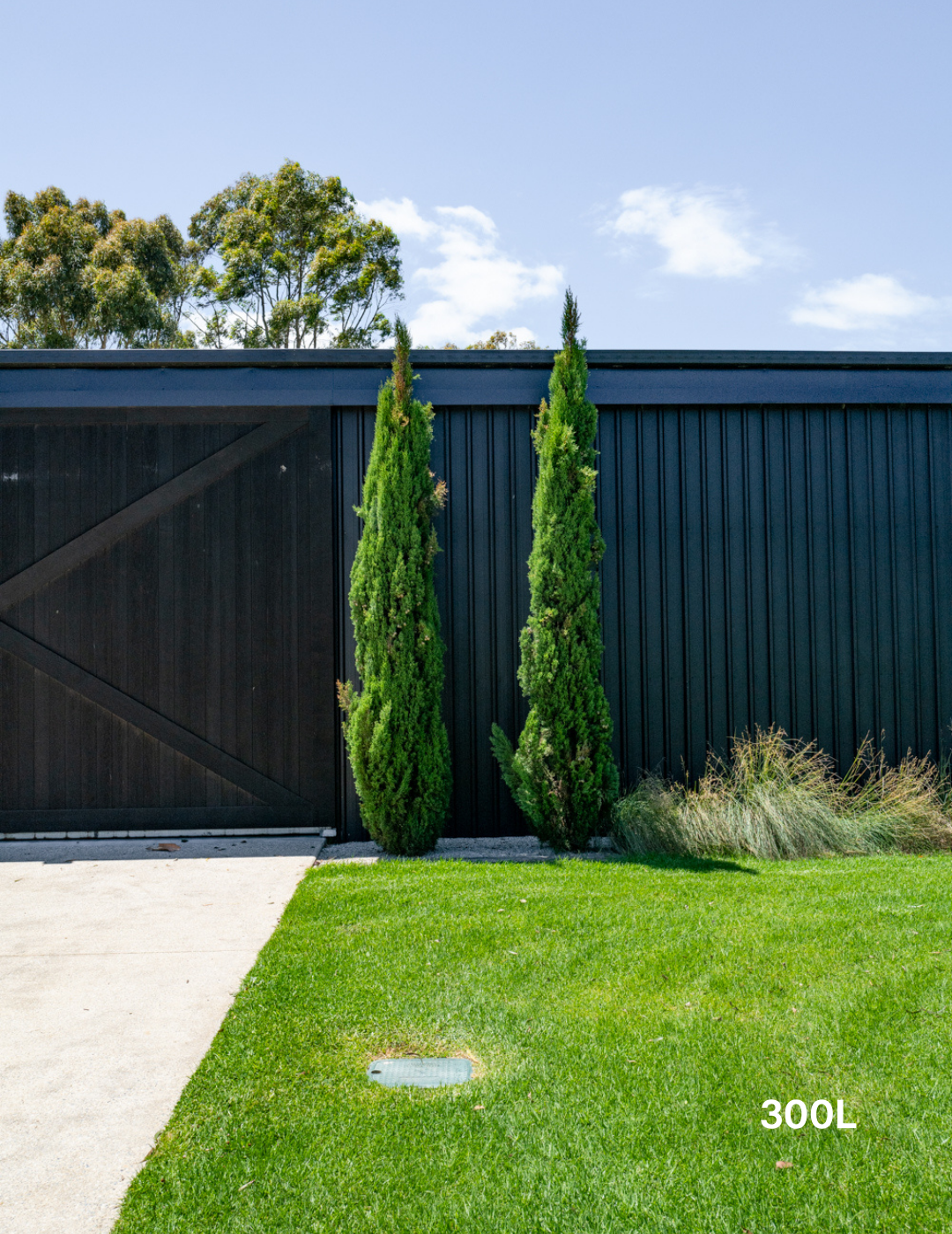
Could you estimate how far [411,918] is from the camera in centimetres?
404

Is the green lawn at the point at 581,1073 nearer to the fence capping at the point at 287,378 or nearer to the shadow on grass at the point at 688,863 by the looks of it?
the shadow on grass at the point at 688,863

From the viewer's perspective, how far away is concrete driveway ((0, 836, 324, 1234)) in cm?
218

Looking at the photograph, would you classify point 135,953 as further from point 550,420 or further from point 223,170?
point 223,170

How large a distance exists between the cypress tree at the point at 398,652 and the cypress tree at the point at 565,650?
0.62 meters

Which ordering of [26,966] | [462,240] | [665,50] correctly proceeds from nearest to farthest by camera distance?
[26,966] → [665,50] → [462,240]

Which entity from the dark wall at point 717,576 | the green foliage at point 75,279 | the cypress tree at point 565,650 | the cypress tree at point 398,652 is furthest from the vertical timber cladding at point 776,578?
the green foliage at point 75,279

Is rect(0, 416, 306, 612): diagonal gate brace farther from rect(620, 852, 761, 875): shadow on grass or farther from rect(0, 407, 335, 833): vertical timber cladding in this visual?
rect(620, 852, 761, 875): shadow on grass

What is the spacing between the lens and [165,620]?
646 cm

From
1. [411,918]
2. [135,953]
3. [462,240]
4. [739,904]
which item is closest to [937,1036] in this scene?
[739,904]

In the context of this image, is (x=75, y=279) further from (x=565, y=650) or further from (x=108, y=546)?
(x=565, y=650)

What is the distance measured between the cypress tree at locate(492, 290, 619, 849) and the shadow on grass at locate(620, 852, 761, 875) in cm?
47

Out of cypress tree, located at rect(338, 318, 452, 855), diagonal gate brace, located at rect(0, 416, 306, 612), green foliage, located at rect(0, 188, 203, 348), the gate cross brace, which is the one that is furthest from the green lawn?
green foliage, located at rect(0, 188, 203, 348)

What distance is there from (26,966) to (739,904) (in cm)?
334

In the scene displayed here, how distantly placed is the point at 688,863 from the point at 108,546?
4.84 meters
